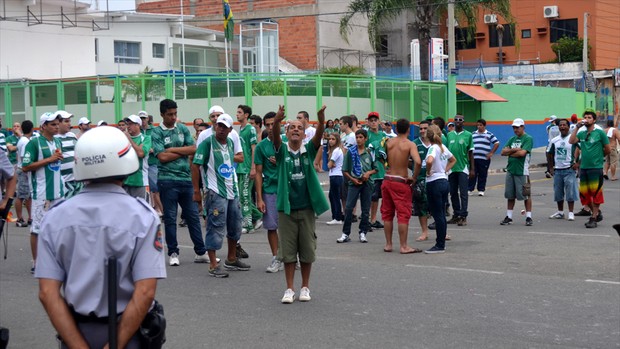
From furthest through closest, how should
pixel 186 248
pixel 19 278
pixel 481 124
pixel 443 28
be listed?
pixel 443 28 → pixel 481 124 → pixel 186 248 → pixel 19 278

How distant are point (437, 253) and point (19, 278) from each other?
5530mm

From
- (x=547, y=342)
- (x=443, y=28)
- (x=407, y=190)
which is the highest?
(x=443, y=28)

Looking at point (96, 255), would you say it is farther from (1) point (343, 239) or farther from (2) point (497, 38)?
(2) point (497, 38)

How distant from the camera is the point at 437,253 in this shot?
40.1ft

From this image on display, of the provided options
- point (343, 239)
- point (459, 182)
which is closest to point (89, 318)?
point (343, 239)

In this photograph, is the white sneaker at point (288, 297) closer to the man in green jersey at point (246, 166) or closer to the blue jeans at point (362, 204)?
the man in green jersey at point (246, 166)

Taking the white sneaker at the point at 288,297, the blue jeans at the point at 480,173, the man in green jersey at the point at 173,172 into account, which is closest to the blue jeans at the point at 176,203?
the man in green jersey at the point at 173,172

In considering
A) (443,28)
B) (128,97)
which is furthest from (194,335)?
(443,28)

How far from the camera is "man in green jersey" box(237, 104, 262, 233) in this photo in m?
13.1

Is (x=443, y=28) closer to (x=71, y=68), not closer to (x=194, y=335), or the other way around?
(x=71, y=68)

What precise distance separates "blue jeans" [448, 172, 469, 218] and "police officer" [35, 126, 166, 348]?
483 inches

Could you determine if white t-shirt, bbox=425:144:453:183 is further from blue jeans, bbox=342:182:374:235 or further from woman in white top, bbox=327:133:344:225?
woman in white top, bbox=327:133:344:225

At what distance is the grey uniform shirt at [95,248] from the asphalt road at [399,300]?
→ 3.53m

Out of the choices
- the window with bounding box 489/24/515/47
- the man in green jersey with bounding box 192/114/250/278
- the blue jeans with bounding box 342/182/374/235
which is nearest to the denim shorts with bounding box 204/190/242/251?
the man in green jersey with bounding box 192/114/250/278
